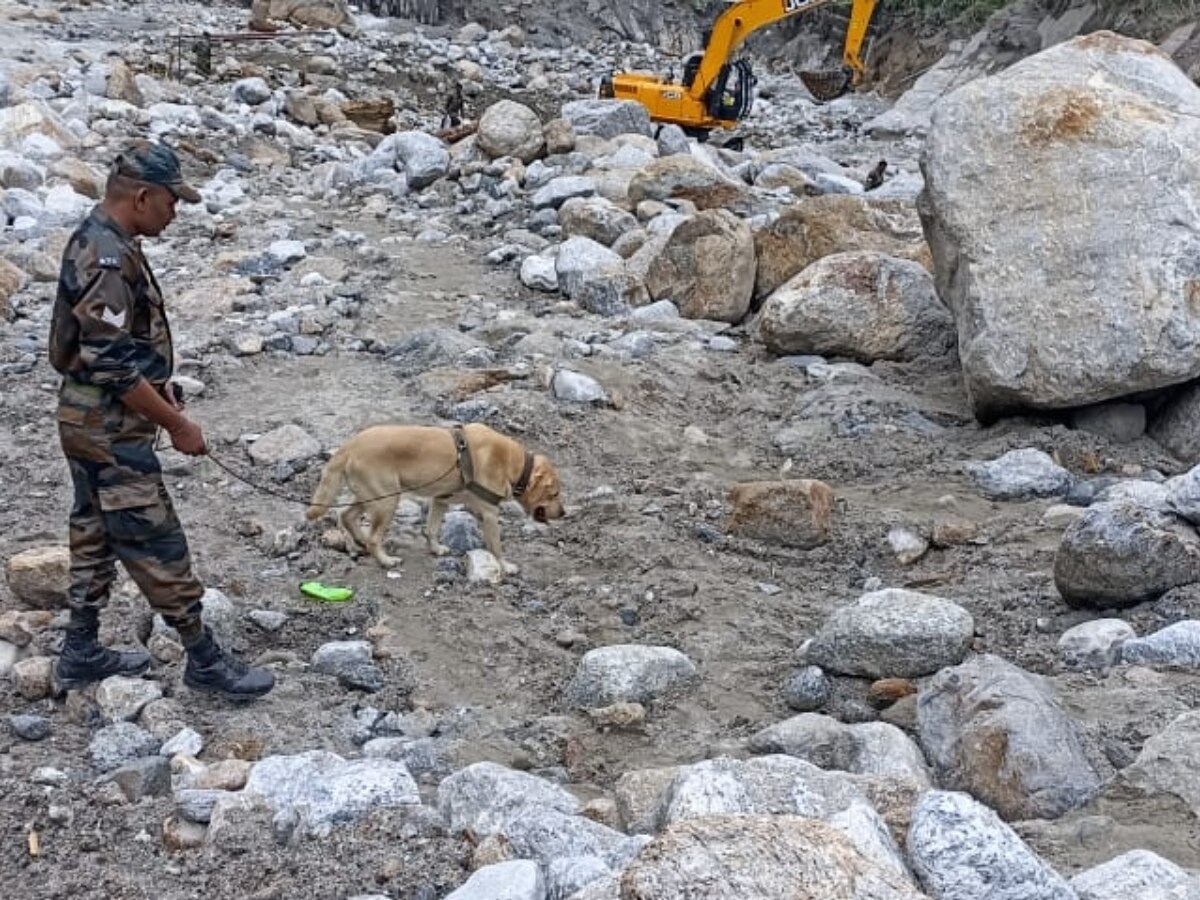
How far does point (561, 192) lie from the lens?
12.8 meters

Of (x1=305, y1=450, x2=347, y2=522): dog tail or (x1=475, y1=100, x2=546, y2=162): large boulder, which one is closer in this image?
(x1=305, y1=450, x2=347, y2=522): dog tail

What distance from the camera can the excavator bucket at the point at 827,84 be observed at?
2720 cm

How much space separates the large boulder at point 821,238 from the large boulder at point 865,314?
0.69 m

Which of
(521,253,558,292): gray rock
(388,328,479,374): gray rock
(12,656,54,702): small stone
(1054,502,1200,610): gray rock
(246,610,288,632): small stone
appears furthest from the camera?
(521,253,558,292): gray rock

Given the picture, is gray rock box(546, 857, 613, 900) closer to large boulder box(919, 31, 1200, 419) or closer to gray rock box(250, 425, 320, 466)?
gray rock box(250, 425, 320, 466)

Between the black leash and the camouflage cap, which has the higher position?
the camouflage cap

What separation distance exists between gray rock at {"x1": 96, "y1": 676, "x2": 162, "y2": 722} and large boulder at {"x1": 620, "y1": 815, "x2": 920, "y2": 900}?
109 inches

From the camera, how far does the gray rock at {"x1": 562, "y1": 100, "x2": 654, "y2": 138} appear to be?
16.2 m

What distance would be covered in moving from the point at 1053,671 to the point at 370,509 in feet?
9.93

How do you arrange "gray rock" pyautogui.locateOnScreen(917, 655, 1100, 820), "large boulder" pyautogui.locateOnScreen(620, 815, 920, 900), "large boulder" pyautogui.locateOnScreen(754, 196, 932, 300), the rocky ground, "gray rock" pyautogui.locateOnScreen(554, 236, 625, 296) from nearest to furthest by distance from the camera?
"large boulder" pyautogui.locateOnScreen(620, 815, 920, 900) → the rocky ground → "gray rock" pyautogui.locateOnScreen(917, 655, 1100, 820) → "large boulder" pyautogui.locateOnScreen(754, 196, 932, 300) → "gray rock" pyautogui.locateOnScreen(554, 236, 625, 296)

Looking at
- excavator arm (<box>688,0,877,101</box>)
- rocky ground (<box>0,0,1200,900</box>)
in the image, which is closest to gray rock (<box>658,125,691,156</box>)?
rocky ground (<box>0,0,1200,900</box>)

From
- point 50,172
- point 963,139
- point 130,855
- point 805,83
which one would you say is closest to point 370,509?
point 130,855

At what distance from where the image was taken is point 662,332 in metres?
9.84

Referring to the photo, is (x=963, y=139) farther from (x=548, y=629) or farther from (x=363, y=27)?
(x=363, y=27)
